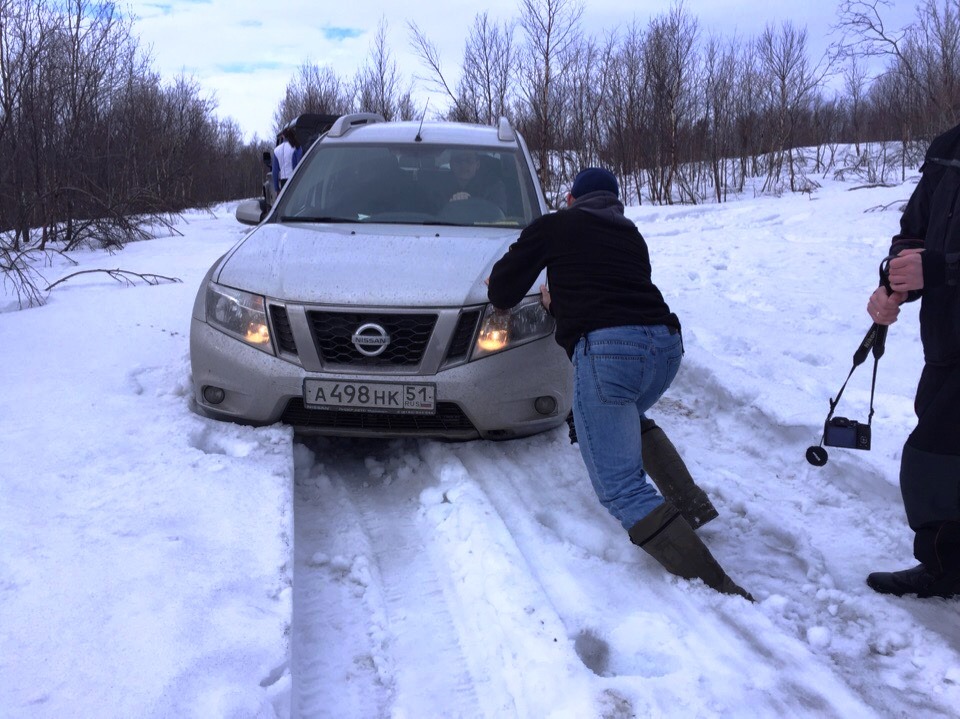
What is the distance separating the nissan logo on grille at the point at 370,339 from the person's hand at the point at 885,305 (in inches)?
76.7

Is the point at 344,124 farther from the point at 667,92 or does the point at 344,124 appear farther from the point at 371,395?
the point at 667,92

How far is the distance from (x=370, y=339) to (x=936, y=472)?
2253 mm

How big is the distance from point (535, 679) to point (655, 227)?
11229 millimetres

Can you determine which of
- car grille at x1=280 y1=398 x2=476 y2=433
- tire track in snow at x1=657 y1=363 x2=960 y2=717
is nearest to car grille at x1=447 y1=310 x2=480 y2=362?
car grille at x1=280 y1=398 x2=476 y2=433

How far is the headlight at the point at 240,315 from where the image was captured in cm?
349

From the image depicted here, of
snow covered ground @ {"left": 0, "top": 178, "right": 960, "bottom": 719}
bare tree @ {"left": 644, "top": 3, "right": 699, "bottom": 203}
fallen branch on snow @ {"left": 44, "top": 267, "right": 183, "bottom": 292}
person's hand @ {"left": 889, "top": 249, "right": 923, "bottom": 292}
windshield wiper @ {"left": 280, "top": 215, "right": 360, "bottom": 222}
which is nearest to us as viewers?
snow covered ground @ {"left": 0, "top": 178, "right": 960, "bottom": 719}

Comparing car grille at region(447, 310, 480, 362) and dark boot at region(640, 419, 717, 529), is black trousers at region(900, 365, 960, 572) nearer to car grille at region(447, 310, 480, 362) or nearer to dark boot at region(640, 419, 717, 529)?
dark boot at region(640, 419, 717, 529)

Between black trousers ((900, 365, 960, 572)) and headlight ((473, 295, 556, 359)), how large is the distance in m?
1.61

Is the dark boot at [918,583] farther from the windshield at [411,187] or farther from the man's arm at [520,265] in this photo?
the windshield at [411,187]

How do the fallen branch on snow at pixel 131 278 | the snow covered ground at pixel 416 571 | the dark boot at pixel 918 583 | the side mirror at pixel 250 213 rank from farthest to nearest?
the fallen branch on snow at pixel 131 278
the side mirror at pixel 250 213
the dark boot at pixel 918 583
the snow covered ground at pixel 416 571

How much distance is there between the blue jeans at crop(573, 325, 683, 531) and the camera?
2732 millimetres

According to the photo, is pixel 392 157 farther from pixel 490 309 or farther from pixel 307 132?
pixel 307 132

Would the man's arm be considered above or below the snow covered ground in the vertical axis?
above

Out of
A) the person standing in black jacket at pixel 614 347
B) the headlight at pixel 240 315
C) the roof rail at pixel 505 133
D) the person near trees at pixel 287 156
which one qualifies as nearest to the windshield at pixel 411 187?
the roof rail at pixel 505 133
